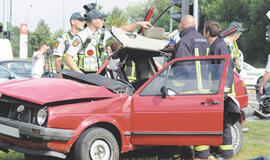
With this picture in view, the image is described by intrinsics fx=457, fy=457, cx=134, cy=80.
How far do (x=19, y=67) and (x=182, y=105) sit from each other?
12.0 metres

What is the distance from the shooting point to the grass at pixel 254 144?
650cm

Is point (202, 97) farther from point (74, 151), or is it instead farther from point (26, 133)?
point (26, 133)

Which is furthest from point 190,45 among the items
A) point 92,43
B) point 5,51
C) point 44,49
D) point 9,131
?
point 5,51

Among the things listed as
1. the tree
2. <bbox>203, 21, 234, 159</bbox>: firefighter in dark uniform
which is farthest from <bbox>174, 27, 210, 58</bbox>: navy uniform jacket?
the tree

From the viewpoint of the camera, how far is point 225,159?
6309mm

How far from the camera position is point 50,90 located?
17.5ft

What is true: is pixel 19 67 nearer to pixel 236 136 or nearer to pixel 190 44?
pixel 190 44

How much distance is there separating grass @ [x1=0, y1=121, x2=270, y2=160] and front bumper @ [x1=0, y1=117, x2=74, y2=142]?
4.09 ft

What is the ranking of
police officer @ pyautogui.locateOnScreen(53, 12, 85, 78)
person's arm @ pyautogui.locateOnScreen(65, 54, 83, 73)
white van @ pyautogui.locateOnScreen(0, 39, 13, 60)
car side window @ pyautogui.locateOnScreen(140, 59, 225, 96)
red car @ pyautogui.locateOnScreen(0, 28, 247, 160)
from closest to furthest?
red car @ pyautogui.locateOnScreen(0, 28, 247, 160), car side window @ pyautogui.locateOnScreen(140, 59, 225, 96), person's arm @ pyautogui.locateOnScreen(65, 54, 83, 73), police officer @ pyautogui.locateOnScreen(53, 12, 85, 78), white van @ pyautogui.locateOnScreen(0, 39, 13, 60)

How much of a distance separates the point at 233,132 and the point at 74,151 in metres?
2.51

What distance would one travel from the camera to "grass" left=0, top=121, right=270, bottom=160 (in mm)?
6500

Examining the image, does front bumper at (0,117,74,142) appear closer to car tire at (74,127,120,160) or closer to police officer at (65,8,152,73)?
car tire at (74,127,120,160)

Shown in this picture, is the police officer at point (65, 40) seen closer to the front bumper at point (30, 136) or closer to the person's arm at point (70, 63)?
the person's arm at point (70, 63)

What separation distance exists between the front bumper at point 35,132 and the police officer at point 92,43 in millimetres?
1989
